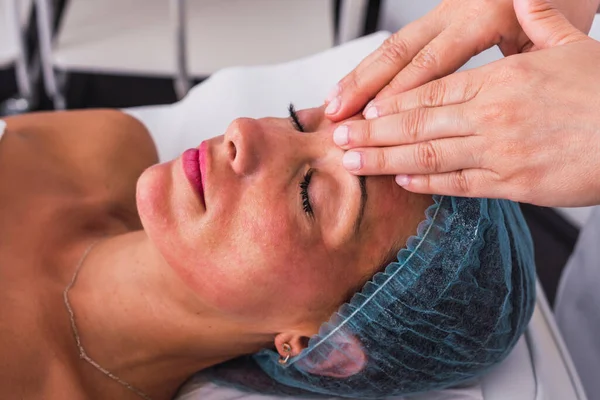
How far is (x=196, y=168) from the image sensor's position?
1107 mm

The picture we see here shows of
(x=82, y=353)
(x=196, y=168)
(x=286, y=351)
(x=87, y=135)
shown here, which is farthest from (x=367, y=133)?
(x=87, y=135)

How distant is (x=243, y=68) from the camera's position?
1823 mm

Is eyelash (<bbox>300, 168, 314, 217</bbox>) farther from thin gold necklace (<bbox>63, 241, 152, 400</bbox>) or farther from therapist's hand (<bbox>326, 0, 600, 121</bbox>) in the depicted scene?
thin gold necklace (<bbox>63, 241, 152, 400</bbox>)

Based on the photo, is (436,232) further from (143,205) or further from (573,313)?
(573,313)

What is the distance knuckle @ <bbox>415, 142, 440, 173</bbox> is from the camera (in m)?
0.96

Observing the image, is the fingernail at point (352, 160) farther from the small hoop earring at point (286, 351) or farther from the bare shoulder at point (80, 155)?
the bare shoulder at point (80, 155)

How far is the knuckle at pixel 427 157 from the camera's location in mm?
964

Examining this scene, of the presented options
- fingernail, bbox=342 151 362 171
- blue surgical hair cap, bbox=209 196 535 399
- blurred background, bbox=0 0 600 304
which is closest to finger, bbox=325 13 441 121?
fingernail, bbox=342 151 362 171

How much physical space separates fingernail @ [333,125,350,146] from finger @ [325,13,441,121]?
62 mm

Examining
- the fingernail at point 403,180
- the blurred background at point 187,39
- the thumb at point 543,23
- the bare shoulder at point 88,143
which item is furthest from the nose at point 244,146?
the blurred background at point 187,39

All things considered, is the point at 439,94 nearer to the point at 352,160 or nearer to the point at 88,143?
the point at 352,160

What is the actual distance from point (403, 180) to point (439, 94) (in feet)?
0.49

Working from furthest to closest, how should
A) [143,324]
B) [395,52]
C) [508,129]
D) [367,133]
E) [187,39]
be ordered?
[187,39] → [143,324] → [395,52] → [367,133] → [508,129]

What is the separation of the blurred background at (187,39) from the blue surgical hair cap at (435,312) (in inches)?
37.2
